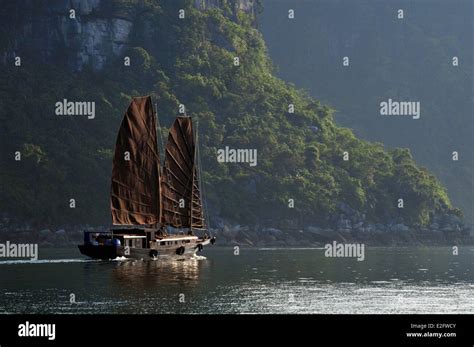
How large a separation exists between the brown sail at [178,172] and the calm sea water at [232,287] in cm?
570

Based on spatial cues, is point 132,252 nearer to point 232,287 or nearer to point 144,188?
point 144,188

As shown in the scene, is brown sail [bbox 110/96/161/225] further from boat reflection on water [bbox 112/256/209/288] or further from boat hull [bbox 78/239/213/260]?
boat reflection on water [bbox 112/256/209/288]

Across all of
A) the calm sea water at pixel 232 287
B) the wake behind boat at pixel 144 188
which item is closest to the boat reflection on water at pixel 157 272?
the calm sea water at pixel 232 287

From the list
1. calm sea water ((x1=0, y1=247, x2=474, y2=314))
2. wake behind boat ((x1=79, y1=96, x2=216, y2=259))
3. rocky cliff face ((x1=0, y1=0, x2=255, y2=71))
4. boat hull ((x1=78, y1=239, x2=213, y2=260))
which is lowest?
calm sea water ((x1=0, y1=247, x2=474, y2=314))

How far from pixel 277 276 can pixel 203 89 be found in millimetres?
105494

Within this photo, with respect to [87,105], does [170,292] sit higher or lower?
lower

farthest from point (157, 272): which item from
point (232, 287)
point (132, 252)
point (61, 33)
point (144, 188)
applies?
point (61, 33)

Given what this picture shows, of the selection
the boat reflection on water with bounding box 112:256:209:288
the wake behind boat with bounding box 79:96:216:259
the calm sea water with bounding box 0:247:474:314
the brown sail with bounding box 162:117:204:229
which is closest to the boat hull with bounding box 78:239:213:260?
the wake behind boat with bounding box 79:96:216:259

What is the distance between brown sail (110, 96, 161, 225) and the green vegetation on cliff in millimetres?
56964

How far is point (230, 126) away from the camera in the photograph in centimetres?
18525

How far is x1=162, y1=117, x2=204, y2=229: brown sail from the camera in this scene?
346 feet
